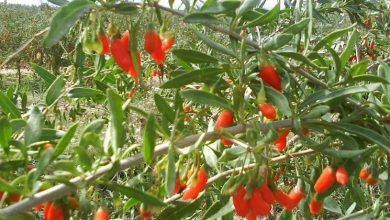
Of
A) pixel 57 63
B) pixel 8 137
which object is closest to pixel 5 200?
pixel 8 137

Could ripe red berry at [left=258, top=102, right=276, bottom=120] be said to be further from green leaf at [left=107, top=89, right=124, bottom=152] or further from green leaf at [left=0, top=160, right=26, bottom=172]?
green leaf at [left=0, top=160, right=26, bottom=172]

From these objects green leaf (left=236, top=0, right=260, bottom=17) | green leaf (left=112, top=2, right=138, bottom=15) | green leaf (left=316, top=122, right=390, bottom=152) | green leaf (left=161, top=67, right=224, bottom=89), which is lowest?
green leaf (left=316, top=122, right=390, bottom=152)

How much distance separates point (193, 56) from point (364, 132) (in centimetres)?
37

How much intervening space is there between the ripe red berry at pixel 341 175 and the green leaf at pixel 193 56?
13.0 inches

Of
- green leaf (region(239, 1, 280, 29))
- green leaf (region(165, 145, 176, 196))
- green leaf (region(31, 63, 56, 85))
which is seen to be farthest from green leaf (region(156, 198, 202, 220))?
green leaf (region(31, 63, 56, 85))

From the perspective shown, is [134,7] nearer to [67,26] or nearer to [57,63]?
[67,26]

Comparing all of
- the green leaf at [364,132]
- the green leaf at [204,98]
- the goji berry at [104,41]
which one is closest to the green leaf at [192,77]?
the green leaf at [204,98]

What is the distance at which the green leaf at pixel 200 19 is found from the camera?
1.02 metres

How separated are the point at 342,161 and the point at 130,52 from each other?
470 mm

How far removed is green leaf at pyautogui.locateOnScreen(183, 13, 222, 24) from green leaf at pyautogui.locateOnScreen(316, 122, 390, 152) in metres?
0.30

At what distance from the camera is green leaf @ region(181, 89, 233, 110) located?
3.40 ft

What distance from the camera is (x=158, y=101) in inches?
44.5

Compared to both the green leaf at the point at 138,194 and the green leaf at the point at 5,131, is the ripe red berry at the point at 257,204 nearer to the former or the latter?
the green leaf at the point at 138,194

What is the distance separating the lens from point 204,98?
105 centimetres
